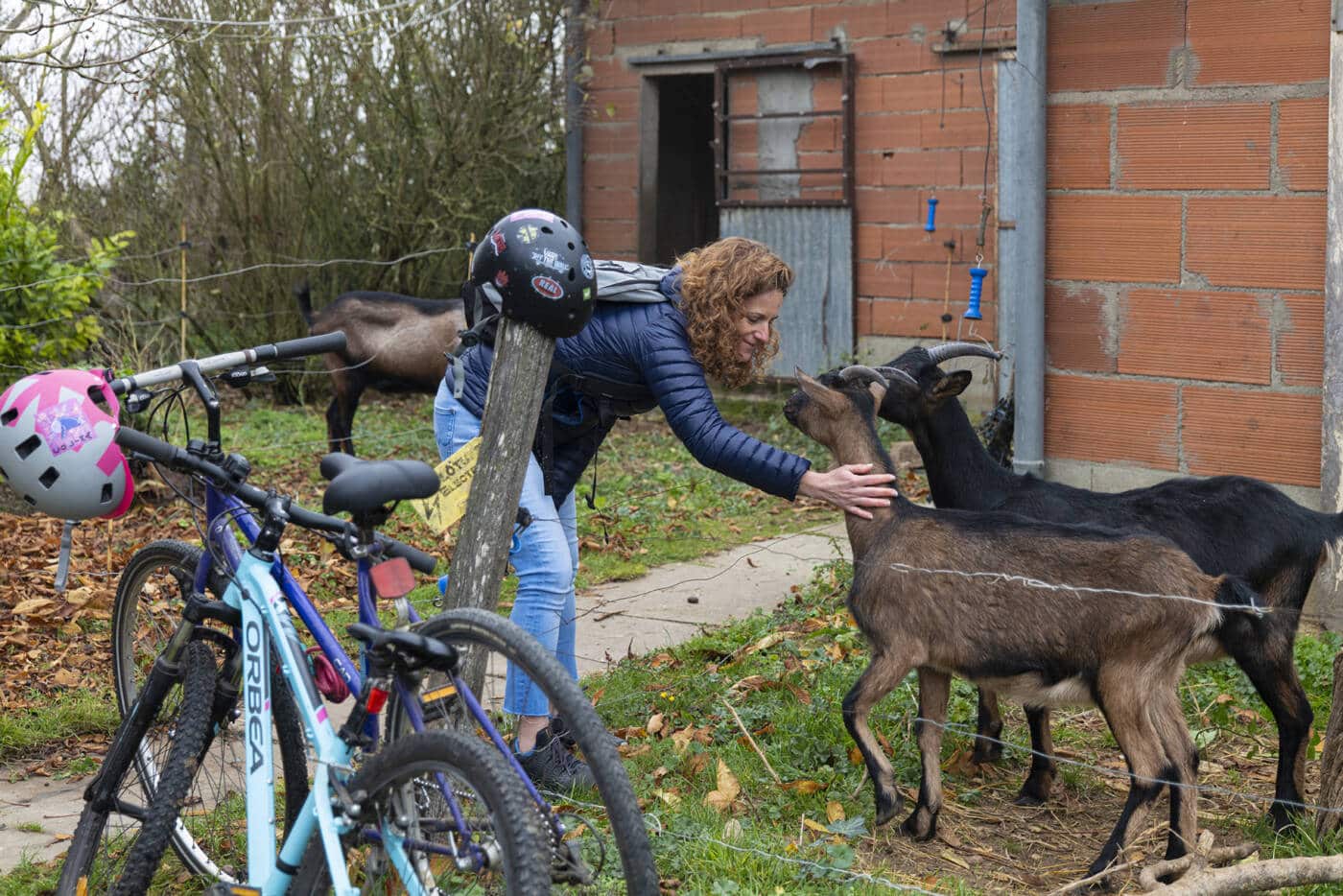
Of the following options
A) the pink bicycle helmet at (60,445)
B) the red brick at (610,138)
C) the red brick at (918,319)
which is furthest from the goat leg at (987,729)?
the red brick at (610,138)

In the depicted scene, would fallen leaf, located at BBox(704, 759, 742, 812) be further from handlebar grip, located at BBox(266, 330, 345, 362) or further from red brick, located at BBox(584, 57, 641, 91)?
red brick, located at BBox(584, 57, 641, 91)

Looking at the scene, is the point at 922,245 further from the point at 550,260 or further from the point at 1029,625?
the point at 550,260

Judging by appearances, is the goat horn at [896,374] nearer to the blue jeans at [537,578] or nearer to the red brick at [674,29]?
the blue jeans at [537,578]

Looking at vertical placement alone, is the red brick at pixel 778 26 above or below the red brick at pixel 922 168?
above

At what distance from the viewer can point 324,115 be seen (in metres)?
12.6

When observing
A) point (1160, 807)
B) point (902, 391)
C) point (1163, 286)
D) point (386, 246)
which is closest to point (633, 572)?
point (902, 391)

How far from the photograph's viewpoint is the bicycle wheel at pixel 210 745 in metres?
3.79

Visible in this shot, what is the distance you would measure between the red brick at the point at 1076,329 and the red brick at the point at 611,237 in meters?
6.47

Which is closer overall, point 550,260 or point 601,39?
point 550,260

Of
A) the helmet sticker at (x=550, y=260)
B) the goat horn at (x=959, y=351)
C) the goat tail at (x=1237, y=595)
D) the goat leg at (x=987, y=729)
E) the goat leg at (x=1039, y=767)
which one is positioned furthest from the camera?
the goat horn at (x=959, y=351)

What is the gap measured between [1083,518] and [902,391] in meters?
0.86

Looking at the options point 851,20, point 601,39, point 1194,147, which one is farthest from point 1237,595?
point 601,39

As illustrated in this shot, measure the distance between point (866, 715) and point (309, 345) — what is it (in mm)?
2003

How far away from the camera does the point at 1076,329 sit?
6832mm
